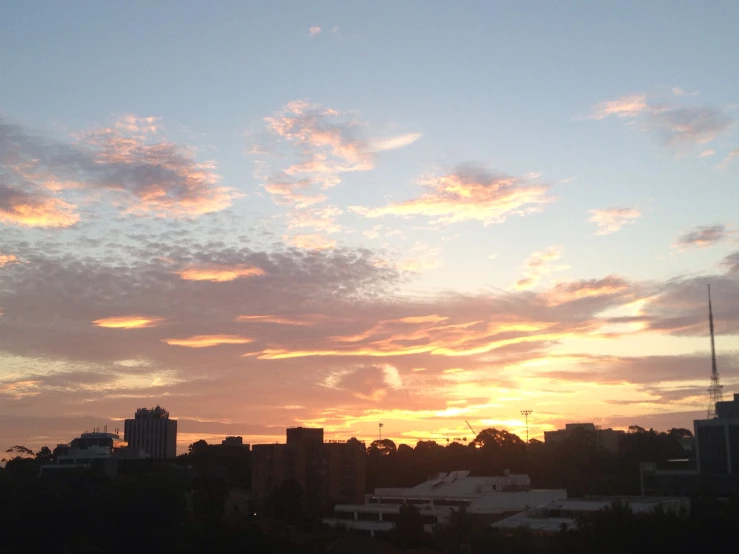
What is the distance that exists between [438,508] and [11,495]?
48162mm

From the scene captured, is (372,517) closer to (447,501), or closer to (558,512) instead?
(447,501)

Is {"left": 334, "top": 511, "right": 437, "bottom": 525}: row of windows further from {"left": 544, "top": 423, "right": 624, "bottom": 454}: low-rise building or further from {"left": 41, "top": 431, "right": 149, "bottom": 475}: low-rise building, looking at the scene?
{"left": 544, "top": 423, "right": 624, "bottom": 454}: low-rise building

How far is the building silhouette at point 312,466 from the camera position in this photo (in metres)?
129

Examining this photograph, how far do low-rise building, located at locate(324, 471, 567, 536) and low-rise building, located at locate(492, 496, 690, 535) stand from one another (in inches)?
220

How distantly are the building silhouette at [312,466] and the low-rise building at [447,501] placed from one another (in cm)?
911

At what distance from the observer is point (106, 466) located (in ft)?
436

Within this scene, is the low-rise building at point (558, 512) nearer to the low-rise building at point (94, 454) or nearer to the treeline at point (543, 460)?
the treeline at point (543, 460)

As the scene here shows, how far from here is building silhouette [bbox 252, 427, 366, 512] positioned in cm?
12912

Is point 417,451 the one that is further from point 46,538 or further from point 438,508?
point 46,538

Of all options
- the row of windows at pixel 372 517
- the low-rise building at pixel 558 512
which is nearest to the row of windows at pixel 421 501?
the row of windows at pixel 372 517

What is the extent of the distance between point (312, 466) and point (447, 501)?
111ft

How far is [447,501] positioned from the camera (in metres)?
104

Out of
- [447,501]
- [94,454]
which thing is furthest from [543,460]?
[94,454]

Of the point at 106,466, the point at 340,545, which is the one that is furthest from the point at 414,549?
the point at 106,466
